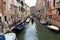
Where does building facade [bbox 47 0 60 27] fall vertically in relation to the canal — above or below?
above

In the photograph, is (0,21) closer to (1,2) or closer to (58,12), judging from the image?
(1,2)

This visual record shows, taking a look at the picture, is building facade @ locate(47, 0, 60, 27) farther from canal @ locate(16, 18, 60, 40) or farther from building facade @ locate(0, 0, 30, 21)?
building facade @ locate(0, 0, 30, 21)

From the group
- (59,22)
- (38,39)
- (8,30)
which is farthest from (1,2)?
(59,22)

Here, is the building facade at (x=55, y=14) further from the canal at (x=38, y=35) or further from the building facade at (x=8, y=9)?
the building facade at (x=8, y=9)

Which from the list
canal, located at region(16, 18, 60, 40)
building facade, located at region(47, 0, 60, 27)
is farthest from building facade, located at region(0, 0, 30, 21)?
building facade, located at region(47, 0, 60, 27)

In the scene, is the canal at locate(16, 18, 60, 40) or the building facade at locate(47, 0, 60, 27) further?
the building facade at locate(47, 0, 60, 27)

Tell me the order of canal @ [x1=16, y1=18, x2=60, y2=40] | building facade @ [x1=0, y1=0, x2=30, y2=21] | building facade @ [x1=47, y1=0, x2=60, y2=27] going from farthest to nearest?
building facade @ [x1=47, y1=0, x2=60, y2=27], building facade @ [x1=0, y1=0, x2=30, y2=21], canal @ [x1=16, y1=18, x2=60, y2=40]

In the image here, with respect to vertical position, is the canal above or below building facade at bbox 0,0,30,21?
below

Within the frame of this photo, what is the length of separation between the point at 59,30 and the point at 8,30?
5.81 m

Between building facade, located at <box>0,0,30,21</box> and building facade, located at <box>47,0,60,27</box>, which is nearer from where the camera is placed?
building facade, located at <box>0,0,30,21</box>

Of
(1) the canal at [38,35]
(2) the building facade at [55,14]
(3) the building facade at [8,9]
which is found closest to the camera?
(1) the canal at [38,35]

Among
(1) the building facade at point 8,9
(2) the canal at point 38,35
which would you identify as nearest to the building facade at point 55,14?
(2) the canal at point 38,35

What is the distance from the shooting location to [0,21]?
15.6 meters

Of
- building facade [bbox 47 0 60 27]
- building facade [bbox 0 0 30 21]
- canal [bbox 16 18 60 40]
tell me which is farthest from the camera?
building facade [bbox 47 0 60 27]
